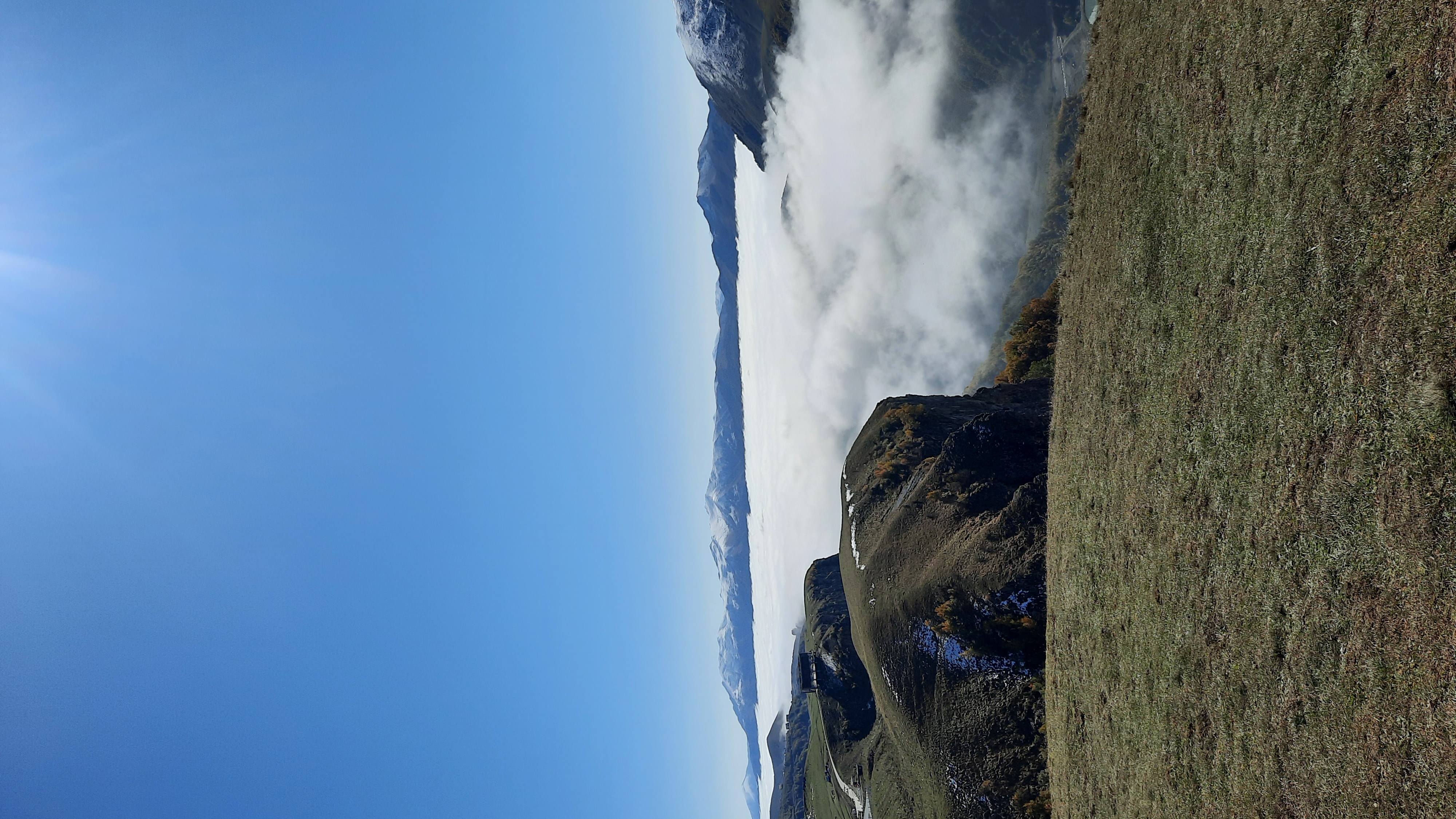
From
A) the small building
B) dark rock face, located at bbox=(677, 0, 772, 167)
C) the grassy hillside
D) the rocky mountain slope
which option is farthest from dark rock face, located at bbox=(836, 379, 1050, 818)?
dark rock face, located at bbox=(677, 0, 772, 167)

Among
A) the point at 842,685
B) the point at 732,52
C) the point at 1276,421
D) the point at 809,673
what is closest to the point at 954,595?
the point at 1276,421

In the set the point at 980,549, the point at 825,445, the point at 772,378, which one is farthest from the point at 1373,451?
the point at 772,378

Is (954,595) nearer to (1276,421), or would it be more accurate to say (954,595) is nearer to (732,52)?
(1276,421)

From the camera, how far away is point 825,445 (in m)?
140

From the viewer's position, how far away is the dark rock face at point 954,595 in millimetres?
34625

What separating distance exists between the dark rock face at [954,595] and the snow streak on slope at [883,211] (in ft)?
125

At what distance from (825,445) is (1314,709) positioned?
416 ft

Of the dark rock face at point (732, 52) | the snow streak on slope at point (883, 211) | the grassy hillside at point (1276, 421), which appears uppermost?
the dark rock face at point (732, 52)

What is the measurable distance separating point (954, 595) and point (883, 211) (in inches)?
3403

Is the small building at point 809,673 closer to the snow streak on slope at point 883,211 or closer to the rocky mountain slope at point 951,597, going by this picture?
the rocky mountain slope at point 951,597

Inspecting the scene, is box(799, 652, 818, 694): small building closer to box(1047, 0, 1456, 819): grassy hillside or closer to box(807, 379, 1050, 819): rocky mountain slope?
box(807, 379, 1050, 819): rocky mountain slope

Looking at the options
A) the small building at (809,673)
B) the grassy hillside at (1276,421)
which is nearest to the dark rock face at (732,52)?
the small building at (809,673)

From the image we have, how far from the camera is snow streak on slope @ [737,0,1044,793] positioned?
87.9m

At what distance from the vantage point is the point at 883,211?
111 metres
